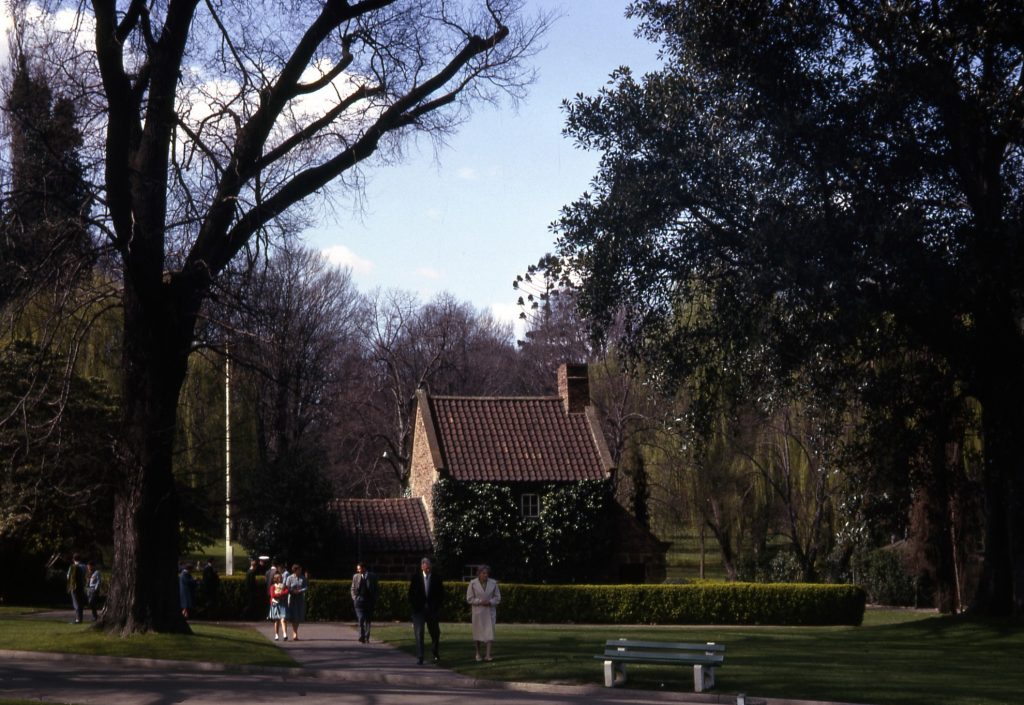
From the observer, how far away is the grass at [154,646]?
21406mm

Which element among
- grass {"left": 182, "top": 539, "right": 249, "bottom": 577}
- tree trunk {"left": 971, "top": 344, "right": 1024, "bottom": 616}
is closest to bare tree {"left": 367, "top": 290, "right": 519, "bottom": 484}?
grass {"left": 182, "top": 539, "right": 249, "bottom": 577}

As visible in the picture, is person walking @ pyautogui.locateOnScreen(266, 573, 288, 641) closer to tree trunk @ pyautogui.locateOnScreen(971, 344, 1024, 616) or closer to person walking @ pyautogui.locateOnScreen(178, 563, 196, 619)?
person walking @ pyautogui.locateOnScreen(178, 563, 196, 619)

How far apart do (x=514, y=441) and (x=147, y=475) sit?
23.7m

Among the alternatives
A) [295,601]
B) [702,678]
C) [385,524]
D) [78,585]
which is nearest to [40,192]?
[295,601]

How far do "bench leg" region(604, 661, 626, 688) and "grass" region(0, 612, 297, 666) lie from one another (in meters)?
6.00

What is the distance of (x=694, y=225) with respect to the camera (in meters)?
25.5

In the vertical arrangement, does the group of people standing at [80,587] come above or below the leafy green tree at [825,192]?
below

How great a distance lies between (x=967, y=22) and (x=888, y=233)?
416cm

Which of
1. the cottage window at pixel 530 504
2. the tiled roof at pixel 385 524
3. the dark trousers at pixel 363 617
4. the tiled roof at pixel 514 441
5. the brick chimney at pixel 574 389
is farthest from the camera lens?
the brick chimney at pixel 574 389

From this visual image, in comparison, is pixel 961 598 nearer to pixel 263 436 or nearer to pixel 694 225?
pixel 694 225

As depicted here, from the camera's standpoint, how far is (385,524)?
146 ft

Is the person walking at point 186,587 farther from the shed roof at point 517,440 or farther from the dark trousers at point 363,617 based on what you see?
the shed roof at point 517,440

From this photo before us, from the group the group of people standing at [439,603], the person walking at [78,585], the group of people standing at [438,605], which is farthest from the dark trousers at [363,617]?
the person walking at [78,585]

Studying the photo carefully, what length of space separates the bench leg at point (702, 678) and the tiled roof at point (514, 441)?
84.7 feet
